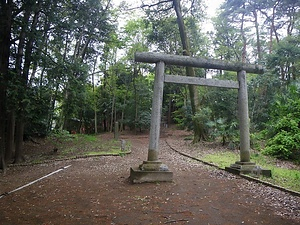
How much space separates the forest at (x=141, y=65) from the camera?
8.80m

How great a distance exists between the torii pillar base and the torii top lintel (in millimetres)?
3061

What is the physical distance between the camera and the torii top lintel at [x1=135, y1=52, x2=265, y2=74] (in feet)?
22.5

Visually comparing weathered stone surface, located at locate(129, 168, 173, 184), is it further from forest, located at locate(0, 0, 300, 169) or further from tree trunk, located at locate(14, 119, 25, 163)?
tree trunk, located at locate(14, 119, 25, 163)

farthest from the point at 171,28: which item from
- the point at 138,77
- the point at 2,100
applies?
the point at 2,100

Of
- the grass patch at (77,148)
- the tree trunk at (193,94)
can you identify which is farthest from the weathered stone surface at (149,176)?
the tree trunk at (193,94)

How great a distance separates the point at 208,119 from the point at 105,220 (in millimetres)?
10710

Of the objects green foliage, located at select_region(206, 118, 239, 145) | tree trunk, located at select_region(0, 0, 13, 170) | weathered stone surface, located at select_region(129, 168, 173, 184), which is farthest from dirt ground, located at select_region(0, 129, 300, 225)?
green foliage, located at select_region(206, 118, 239, 145)

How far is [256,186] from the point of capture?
595 centimetres

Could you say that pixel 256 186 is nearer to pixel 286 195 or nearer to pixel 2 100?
pixel 286 195

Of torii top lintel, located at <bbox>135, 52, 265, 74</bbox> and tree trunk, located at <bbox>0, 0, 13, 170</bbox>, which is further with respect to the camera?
tree trunk, located at <bbox>0, 0, 13, 170</bbox>

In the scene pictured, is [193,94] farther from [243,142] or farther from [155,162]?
[155,162]

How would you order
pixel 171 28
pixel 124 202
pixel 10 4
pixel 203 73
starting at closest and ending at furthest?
pixel 124 202, pixel 10 4, pixel 171 28, pixel 203 73

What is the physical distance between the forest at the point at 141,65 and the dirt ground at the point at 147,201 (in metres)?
3.76

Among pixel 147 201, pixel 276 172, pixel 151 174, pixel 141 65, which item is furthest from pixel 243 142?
pixel 141 65
